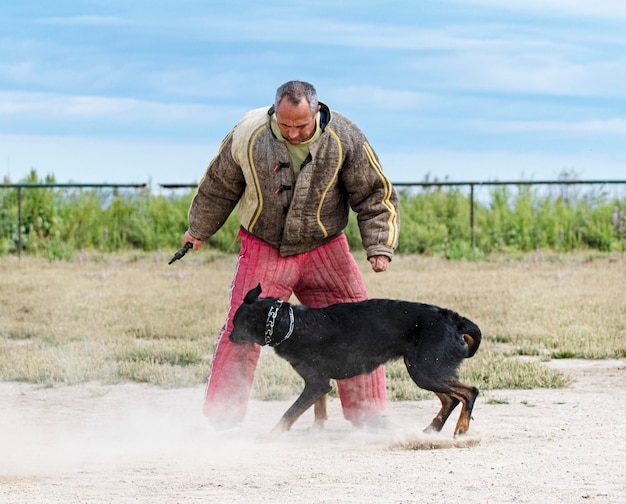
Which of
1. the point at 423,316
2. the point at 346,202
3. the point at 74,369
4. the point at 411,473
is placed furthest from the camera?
the point at 74,369

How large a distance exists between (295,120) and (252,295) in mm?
1067

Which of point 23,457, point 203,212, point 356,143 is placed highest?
point 356,143

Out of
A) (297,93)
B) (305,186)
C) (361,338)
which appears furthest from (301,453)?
(297,93)

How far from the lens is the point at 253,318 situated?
6133mm

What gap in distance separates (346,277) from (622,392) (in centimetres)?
303

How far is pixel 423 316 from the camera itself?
623cm

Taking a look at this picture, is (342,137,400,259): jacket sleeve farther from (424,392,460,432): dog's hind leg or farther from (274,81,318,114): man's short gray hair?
(424,392,460,432): dog's hind leg

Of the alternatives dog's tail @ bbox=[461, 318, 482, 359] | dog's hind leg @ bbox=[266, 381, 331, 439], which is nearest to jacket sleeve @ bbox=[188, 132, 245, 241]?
dog's hind leg @ bbox=[266, 381, 331, 439]

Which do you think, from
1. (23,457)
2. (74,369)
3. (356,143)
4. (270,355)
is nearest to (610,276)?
(270,355)

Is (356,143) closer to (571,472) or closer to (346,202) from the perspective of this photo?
(346,202)

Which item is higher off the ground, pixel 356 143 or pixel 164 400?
pixel 356 143

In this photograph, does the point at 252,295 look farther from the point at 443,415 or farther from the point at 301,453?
the point at 443,415

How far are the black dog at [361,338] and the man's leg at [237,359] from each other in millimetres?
532

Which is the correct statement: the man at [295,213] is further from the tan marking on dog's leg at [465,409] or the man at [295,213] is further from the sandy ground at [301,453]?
the tan marking on dog's leg at [465,409]
